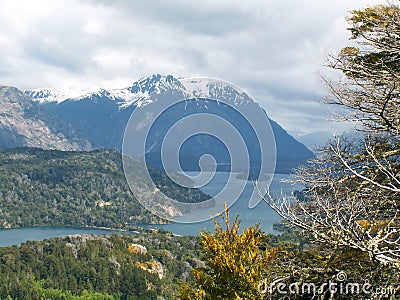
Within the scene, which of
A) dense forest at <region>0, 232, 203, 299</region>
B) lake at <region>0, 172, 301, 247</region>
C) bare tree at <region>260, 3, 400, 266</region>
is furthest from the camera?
lake at <region>0, 172, 301, 247</region>

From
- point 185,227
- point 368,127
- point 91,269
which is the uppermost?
point 368,127

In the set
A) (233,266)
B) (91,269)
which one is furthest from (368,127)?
(91,269)

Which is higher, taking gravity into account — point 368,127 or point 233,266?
point 368,127

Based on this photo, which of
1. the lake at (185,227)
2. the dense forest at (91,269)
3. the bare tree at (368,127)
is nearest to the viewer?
the bare tree at (368,127)

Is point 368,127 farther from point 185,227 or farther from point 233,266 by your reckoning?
point 185,227

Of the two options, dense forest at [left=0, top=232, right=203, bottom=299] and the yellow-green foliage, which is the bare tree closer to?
the yellow-green foliage

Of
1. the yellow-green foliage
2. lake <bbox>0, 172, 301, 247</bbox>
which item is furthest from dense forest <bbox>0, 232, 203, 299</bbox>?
the yellow-green foliage

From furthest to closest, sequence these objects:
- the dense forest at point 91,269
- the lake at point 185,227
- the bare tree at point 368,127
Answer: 1. the lake at point 185,227
2. the dense forest at point 91,269
3. the bare tree at point 368,127

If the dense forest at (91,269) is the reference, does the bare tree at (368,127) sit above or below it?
above

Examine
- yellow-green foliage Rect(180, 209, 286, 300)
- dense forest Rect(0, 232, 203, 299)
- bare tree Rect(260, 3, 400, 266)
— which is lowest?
dense forest Rect(0, 232, 203, 299)

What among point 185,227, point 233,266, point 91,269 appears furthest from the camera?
point 185,227

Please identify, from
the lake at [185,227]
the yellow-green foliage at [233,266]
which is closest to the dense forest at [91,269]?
the lake at [185,227]

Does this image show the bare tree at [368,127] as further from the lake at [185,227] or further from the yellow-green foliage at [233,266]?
the lake at [185,227]

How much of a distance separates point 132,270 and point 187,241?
29330 millimetres
